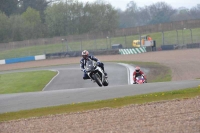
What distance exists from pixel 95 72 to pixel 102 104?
6399 mm

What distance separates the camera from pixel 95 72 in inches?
749

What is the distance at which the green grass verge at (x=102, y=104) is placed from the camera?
1209cm

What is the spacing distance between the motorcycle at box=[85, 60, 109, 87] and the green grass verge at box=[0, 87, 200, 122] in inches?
213

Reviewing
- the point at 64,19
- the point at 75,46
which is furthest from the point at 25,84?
the point at 64,19

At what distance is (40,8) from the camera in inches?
3962

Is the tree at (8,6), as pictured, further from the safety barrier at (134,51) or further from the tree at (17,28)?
the safety barrier at (134,51)

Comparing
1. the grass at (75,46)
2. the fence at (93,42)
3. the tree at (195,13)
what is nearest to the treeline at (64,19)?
the fence at (93,42)

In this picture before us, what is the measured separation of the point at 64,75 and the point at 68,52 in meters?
24.2

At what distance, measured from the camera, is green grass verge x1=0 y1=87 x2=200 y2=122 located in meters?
12.1

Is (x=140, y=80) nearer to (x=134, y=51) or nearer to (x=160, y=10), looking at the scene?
(x=134, y=51)

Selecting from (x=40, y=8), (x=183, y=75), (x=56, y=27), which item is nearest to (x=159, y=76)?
(x=183, y=75)

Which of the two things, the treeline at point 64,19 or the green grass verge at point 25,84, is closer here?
the green grass verge at point 25,84

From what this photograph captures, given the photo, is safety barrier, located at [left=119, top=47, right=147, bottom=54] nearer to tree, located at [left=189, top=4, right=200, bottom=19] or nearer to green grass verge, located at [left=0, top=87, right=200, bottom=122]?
green grass verge, located at [left=0, top=87, right=200, bottom=122]

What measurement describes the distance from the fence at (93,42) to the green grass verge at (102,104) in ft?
145
